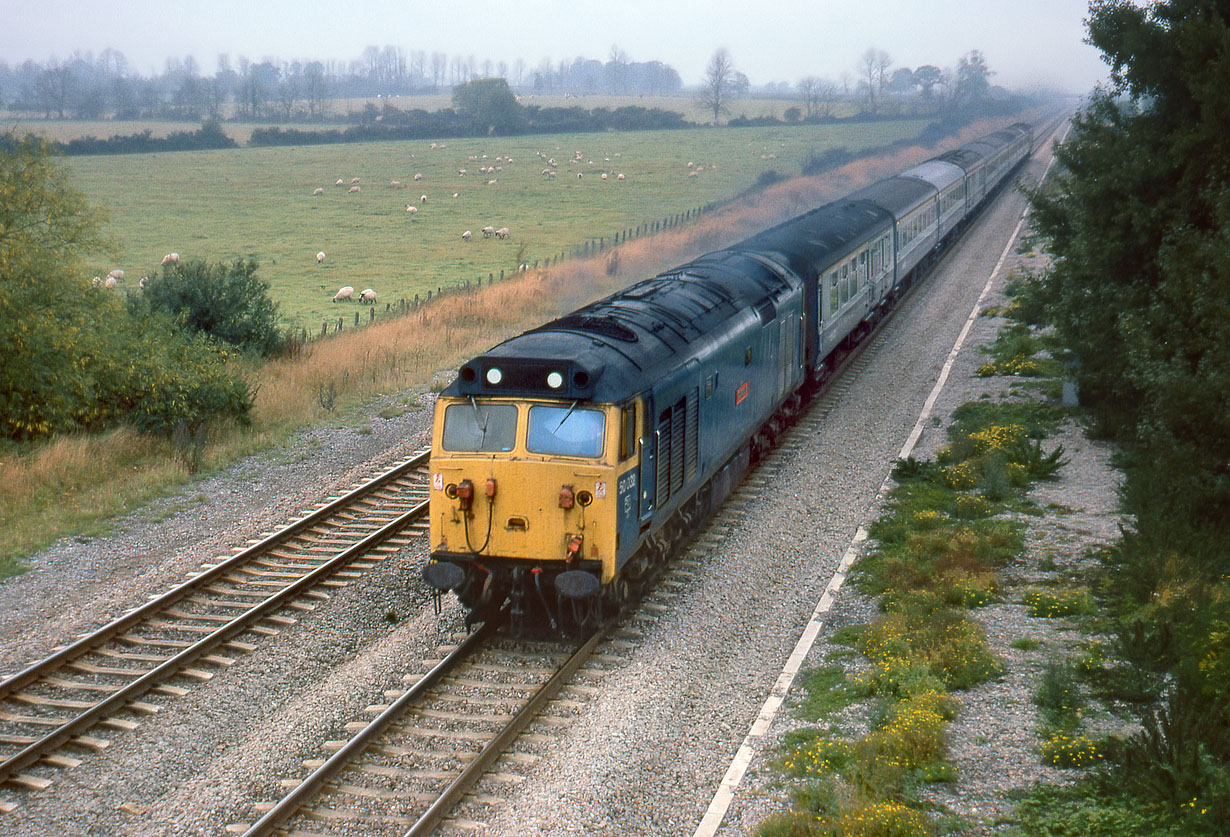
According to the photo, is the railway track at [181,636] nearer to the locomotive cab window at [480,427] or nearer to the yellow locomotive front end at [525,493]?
the yellow locomotive front end at [525,493]

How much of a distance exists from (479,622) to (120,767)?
427cm

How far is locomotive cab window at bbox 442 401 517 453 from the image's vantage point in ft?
38.4

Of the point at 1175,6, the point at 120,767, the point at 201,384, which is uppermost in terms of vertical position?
the point at 1175,6

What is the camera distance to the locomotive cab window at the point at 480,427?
38.4ft

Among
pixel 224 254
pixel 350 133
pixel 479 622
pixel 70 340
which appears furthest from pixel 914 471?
pixel 350 133

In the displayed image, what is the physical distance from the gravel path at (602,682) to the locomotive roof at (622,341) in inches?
121

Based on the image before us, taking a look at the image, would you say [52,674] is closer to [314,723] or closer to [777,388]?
[314,723]

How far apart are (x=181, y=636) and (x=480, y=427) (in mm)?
4535

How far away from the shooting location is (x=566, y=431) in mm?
11602

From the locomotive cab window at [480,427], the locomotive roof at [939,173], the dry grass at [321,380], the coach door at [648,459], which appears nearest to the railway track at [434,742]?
the coach door at [648,459]

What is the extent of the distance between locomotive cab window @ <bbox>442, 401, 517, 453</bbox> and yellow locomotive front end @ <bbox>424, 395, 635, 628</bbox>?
1 cm

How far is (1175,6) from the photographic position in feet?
52.9

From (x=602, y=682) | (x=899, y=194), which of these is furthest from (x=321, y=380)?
(x=899, y=194)

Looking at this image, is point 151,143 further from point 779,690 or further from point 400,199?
point 779,690
